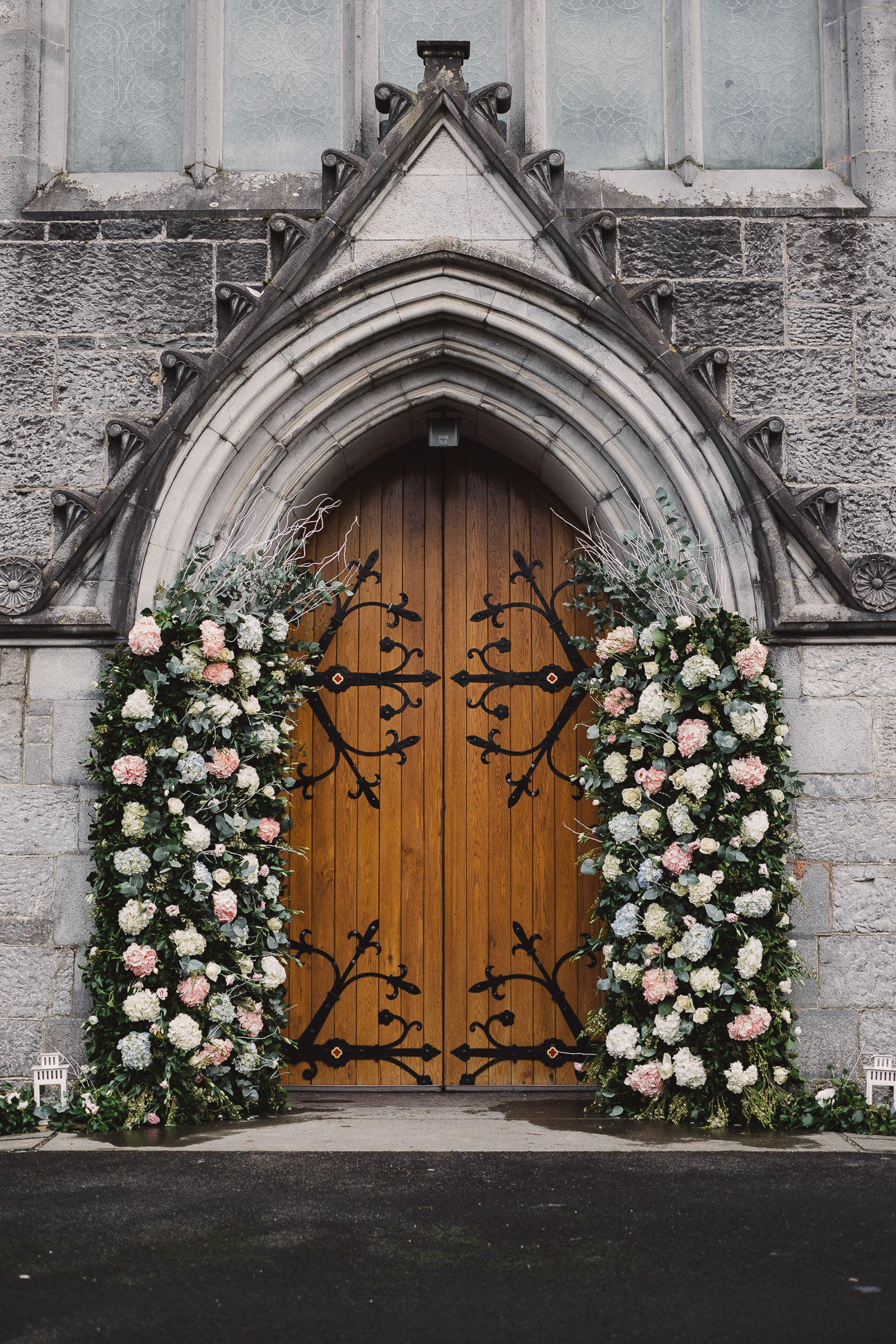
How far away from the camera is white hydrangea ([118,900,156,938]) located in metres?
4.37

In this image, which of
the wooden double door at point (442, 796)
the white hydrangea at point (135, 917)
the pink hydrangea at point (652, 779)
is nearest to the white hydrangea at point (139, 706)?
the white hydrangea at point (135, 917)

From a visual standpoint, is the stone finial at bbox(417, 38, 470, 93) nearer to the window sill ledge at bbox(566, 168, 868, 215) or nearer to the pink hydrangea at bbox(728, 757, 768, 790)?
the window sill ledge at bbox(566, 168, 868, 215)

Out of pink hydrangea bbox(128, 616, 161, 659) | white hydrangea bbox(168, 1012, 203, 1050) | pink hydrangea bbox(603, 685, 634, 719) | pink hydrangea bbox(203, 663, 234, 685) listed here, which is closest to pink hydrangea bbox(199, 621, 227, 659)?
pink hydrangea bbox(203, 663, 234, 685)

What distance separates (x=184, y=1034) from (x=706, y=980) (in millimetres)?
1740

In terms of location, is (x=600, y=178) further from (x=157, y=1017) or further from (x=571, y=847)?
(x=157, y=1017)

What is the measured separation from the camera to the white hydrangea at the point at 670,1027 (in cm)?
437

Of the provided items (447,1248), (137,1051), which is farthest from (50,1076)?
(447,1248)

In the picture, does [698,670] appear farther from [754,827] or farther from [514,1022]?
[514,1022]

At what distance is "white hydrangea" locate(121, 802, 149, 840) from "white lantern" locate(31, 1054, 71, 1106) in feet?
2.68

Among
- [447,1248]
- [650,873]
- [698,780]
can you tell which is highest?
[698,780]

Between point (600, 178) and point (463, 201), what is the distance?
2.04ft

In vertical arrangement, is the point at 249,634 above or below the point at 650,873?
above

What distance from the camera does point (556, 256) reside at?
4.85 metres

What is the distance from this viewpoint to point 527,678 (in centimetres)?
527
